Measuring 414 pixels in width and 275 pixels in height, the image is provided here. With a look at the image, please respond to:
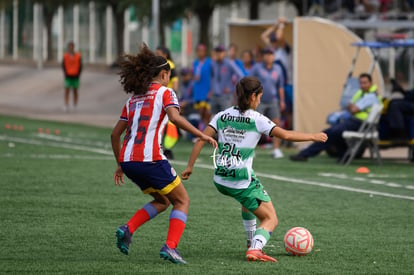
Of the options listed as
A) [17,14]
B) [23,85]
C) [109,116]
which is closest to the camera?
[109,116]

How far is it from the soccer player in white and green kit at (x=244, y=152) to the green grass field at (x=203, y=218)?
0.36m

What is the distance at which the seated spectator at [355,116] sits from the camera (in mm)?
19172

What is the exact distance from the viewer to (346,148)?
20.1m

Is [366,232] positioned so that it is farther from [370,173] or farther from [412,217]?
[370,173]

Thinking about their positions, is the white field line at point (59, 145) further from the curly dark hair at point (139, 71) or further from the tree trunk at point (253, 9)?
the tree trunk at point (253, 9)

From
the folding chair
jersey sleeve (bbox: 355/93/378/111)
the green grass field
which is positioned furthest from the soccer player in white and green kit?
jersey sleeve (bbox: 355/93/378/111)

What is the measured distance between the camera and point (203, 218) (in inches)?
467

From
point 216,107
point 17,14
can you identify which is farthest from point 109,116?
point 17,14

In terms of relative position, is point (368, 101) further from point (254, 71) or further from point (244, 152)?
point (244, 152)

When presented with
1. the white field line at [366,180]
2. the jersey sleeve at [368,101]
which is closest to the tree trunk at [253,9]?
the jersey sleeve at [368,101]

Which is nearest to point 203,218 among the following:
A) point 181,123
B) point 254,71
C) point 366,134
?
point 181,123

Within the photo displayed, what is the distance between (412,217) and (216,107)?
11.2 m

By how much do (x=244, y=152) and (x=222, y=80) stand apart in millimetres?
13921

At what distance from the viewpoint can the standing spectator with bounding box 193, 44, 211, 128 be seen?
78.0 ft
